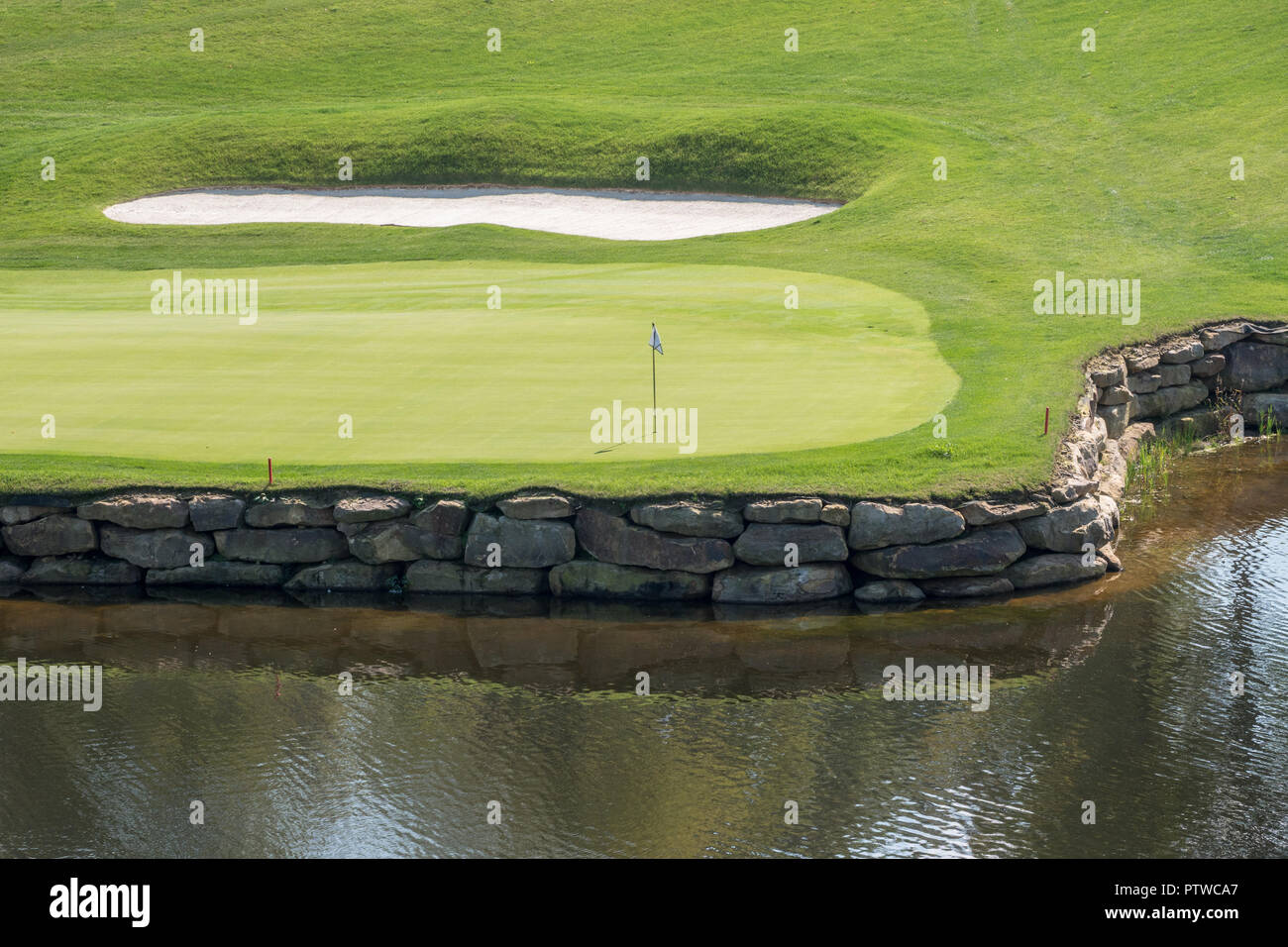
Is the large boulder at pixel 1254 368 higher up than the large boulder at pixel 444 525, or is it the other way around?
the large boulder at pixel 1254 368

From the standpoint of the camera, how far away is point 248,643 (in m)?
13.5

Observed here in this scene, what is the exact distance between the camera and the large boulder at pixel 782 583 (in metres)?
14.2

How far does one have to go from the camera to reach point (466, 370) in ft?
58.2

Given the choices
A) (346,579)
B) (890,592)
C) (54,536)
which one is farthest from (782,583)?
(54,536)

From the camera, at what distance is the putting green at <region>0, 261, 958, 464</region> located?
15.8 metres

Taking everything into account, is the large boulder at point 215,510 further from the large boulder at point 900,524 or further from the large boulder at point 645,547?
the large boulder at point 900,524

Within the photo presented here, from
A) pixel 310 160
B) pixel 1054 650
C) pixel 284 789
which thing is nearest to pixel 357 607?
pixel 284 789

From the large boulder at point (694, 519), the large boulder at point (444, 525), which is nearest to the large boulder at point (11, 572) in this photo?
the large boulder at point (444, 525)

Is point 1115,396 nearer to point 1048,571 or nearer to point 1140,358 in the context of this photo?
point 1140,358

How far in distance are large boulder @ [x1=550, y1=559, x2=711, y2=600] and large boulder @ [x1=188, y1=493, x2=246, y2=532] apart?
3385mm

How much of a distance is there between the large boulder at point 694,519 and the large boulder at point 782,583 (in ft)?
1.48

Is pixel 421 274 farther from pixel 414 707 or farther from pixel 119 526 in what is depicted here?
pixel 414 707

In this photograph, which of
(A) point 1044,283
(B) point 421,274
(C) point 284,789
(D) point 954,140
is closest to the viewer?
(C) point 284,789

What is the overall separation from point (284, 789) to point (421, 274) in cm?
1563
